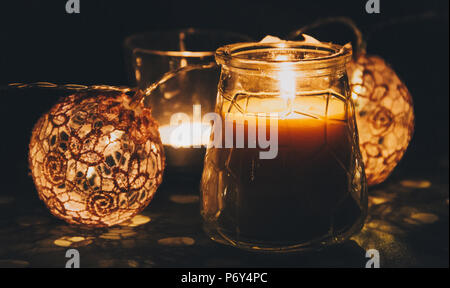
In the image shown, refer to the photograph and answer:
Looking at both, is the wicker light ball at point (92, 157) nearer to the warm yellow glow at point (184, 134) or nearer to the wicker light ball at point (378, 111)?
the warm yellow glow at point (184, 134)

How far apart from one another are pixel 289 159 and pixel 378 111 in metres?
0.21

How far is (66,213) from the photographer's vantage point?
27.5 inches

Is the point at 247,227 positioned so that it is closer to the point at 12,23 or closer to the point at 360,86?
the point at 360,86

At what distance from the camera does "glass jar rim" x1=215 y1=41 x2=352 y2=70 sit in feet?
2.00

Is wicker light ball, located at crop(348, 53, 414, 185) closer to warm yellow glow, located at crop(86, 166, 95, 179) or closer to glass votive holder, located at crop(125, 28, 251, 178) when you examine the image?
glass votive holder, located at crop(125, 28, 251, 178)

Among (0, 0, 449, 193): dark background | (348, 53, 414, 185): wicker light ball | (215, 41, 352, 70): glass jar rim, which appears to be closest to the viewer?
(215, 41, 352, 70): glass jar rim

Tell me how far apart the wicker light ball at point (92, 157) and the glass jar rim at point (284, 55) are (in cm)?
13

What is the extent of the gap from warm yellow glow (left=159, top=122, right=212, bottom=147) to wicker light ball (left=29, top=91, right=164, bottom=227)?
0.44 feet

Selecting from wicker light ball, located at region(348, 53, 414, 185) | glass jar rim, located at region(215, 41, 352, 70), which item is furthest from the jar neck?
wicker light ball, located at region(348, 53, 414, 185)

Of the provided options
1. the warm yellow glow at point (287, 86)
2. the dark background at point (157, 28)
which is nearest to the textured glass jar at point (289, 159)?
the warm yellow glow at point (287, 86)

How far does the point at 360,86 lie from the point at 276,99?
0.62 ft

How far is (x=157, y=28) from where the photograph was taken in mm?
1136

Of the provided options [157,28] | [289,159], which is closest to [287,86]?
[289,159]
